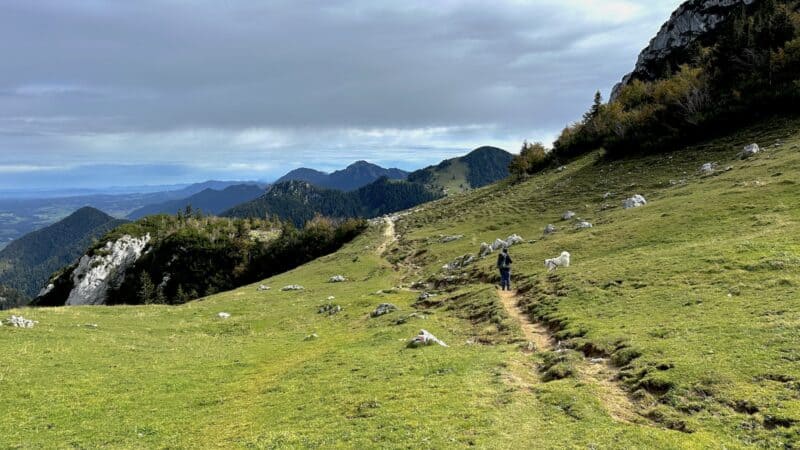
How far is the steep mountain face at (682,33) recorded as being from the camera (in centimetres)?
10478

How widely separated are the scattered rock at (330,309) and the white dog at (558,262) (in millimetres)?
19892

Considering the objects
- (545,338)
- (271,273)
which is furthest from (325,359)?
(271,273)

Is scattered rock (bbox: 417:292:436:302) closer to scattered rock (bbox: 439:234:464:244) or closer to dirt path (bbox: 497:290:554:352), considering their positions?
dirt path (bbox: 497:290:554:352)

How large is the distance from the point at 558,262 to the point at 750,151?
3574 cm

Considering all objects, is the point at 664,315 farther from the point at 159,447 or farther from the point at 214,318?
the point at 214,318

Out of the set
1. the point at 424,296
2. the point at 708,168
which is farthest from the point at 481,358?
the point at 708,168

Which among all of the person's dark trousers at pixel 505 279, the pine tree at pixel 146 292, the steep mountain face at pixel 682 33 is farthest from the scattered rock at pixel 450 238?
the pine tree at pixel 146 292

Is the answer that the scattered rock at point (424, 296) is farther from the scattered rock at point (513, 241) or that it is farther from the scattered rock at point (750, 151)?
the scattered rock at point (750, 151)

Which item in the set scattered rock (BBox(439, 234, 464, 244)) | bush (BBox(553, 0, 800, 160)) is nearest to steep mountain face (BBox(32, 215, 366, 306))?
scattered rock (BBox(439, 234, 464, 244))

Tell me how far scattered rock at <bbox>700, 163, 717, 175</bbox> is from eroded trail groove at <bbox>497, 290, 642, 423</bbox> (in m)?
40.4

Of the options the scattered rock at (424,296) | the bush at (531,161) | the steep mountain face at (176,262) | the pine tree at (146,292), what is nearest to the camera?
the scattered rock at (424,296)

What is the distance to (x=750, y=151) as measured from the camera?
174 ft

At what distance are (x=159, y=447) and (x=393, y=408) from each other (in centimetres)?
904

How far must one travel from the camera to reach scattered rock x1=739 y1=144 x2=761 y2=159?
52.6 m
